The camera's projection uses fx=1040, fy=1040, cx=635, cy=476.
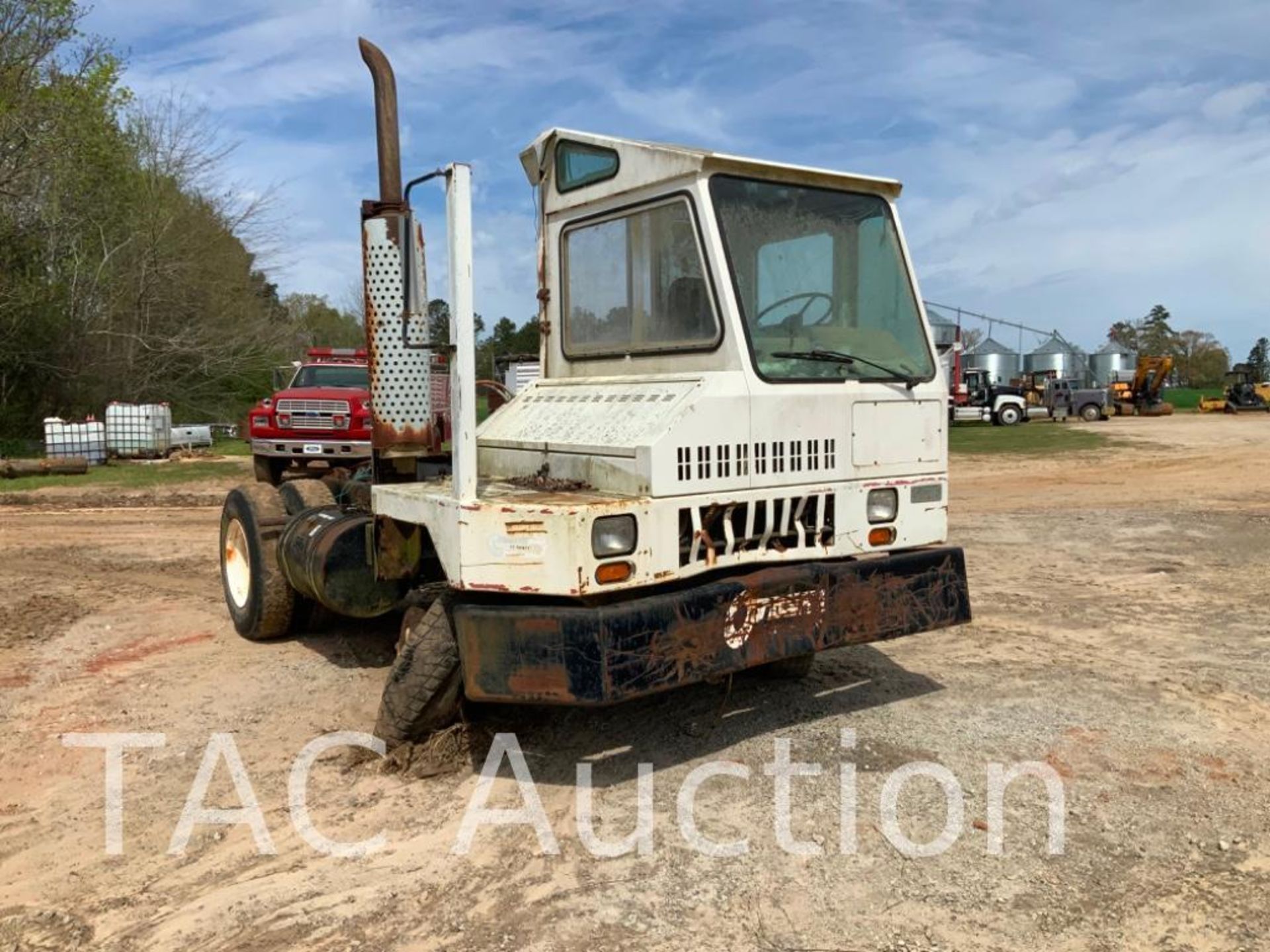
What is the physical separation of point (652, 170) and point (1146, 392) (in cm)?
3772

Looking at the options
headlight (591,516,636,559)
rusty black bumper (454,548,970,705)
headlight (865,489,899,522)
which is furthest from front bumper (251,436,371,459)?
headlight (591,516,636,559)

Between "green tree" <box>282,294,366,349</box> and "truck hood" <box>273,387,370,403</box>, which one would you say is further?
"green tree" <box>282,294,366,349</box>

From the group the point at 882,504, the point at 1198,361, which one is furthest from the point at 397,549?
the point at 1198,361

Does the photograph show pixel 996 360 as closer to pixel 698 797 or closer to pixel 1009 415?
pixel 1009 415

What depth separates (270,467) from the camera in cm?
1509

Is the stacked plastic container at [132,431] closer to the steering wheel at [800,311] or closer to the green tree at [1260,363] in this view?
the steering wheel at [800,311]

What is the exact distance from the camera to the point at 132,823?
397 cm

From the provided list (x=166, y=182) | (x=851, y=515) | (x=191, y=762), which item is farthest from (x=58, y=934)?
(x=166, y=182)

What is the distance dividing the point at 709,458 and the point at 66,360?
2854 cm

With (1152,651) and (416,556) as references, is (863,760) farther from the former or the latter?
(1152,651)

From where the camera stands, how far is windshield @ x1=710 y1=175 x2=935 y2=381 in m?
4.55

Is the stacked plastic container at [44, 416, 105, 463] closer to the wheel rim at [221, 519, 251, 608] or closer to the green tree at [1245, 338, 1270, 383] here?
the wheel rim at [221, 519, 251, 608]

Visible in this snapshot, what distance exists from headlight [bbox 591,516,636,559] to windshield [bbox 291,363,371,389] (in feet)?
39.2

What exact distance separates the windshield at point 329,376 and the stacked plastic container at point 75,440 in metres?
7.51
